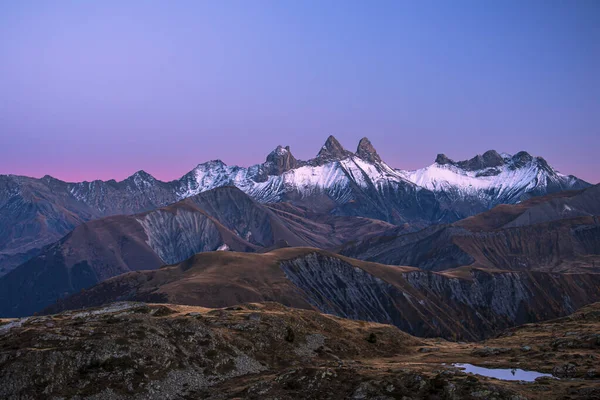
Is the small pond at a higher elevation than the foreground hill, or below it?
below

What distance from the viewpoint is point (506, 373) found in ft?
272

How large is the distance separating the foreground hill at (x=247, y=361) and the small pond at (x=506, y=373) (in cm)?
247

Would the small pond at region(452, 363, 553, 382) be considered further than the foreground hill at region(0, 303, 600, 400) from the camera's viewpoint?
Yes

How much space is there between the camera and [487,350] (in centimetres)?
10525

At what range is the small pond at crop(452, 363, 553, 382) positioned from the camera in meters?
79.4

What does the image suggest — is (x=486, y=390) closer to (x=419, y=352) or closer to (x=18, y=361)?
(x=419, y=352)

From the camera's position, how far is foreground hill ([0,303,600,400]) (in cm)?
6931

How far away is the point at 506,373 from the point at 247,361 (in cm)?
3775

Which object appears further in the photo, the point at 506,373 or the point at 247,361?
the point at 247,361

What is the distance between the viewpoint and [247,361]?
88188mm

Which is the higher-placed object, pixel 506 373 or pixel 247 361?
pixel 247 361

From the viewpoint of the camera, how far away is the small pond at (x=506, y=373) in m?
79.4

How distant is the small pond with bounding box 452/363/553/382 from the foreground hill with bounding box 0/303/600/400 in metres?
2.47

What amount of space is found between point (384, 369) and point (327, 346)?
21428 millimetres
